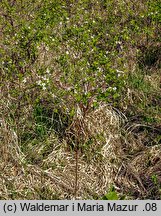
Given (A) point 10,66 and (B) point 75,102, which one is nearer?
(B) point 75,102

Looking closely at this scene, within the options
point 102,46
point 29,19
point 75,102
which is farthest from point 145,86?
point 29,19

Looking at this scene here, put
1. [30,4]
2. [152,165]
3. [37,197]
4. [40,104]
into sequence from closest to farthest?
[37,197] → [152,165] → [40,104] → [30,4]

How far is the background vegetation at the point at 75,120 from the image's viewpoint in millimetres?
5082

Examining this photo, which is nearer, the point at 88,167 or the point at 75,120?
the point at 88,167

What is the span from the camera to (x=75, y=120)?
5535 millimetres

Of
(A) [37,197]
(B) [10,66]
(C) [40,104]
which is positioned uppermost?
(B) [10,66]

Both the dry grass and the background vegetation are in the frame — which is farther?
the background vegetation

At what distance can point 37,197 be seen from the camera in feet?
16.1

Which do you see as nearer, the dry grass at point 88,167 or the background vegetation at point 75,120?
the dry grass at point 88,167

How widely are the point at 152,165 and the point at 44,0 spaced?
4407mm

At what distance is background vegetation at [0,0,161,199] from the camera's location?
5082 millimetres

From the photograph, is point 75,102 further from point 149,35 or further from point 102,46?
point 149,35

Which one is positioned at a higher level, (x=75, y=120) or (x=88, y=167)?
(x=75, y=120)

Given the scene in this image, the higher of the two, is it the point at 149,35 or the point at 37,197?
the point at 149,35
